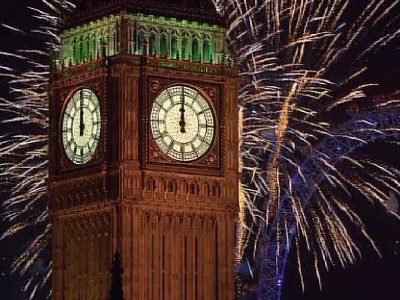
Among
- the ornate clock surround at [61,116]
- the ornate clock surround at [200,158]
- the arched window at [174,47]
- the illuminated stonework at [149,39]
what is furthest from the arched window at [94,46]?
the arched window at [174,47]

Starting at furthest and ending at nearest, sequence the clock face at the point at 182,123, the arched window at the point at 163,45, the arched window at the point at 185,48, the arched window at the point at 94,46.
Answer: the arched window at the point at 94,46 → the arched window at the point at 185,48 → the arched window at the point at 163,45 → the clock face at the point at 182,123

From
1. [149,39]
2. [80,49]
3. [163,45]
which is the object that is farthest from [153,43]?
[80,49]

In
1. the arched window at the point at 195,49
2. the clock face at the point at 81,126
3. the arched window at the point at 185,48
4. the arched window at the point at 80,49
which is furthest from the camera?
the arched window at the point at 80,49

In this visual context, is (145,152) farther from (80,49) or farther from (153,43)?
(80,49)

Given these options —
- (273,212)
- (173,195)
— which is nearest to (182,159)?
(173,195)

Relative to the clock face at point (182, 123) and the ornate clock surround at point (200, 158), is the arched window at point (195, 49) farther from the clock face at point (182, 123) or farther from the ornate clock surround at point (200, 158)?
the clock face at point (182, 123)

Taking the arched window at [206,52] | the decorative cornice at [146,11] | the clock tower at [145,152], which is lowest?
the clock tower at [145,152]

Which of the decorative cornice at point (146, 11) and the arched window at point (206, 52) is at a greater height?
the decorative cornice at point (146, 11)
